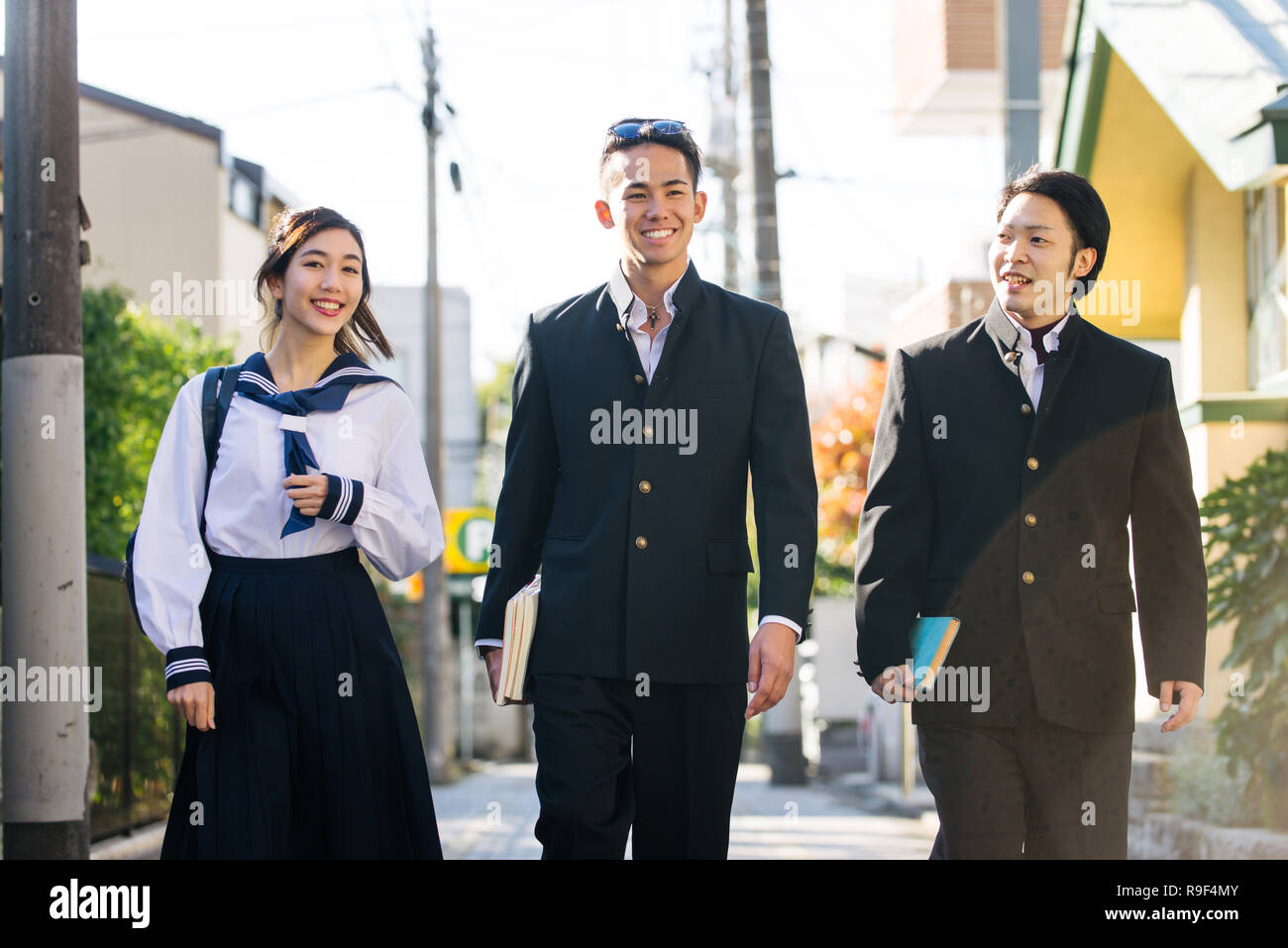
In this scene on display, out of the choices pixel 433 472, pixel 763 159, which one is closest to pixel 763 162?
pixel 763 159

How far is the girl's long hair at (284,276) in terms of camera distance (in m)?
4.73

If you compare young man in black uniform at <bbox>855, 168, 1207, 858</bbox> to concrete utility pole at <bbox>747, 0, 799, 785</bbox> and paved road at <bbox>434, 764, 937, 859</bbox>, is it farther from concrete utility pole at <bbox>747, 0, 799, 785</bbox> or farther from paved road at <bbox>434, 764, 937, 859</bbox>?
concrete utility pole at <bbox>747, 0, 799, 785</bbox>

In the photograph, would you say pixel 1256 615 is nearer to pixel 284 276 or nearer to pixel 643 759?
pixel 643 759

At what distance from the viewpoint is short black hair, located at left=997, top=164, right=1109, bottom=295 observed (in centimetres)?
480

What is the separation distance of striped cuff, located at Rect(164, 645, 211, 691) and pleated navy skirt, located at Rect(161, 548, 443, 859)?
9cm

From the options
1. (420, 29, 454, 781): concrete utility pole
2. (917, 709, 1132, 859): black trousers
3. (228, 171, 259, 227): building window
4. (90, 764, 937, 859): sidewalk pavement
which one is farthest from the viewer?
(228, 171, 259, 227): building window

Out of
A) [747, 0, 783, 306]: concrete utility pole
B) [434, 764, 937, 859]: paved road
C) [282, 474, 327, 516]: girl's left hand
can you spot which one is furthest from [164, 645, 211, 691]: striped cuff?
[747, 0, 783, 306]: concrete utility pole

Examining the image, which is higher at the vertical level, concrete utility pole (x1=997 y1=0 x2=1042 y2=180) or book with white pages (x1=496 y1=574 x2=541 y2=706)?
concrete utility pole (x1=997 y1=0 x2=1042 y2=180)

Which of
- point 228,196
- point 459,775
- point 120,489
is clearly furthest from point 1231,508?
point 228,196

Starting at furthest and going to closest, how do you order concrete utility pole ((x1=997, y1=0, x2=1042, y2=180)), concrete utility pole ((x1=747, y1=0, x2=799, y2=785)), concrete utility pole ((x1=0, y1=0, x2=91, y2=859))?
concrete utility pole ((x1=747, y1=0, x2=799, y2=785))
concrete utility pole ((x1=997, y1=0, x2=1042, y2=180))
concrete utility pole ((x1=0, y1=0, x2=91, y2=859))

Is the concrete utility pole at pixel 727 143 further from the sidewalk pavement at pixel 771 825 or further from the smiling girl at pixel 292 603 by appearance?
the smiling girl at pixel 292 603

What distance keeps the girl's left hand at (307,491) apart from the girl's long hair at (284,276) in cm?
62

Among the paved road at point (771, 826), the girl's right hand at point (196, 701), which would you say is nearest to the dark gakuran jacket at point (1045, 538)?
the girl's right hand at point (196, 701)
